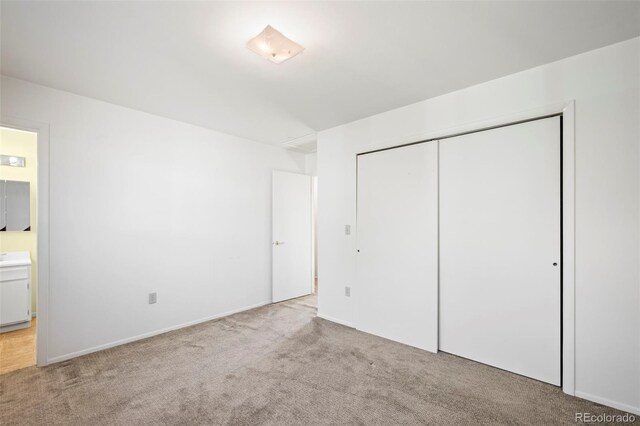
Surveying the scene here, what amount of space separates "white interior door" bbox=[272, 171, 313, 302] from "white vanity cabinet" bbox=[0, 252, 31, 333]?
292 centimetres

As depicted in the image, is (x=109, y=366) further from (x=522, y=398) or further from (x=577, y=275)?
(x=577, y=275)

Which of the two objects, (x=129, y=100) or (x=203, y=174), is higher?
(x=129, y=100)

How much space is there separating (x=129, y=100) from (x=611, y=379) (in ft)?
14.9

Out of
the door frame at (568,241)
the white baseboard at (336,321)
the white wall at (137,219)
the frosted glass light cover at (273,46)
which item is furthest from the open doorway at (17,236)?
the door frame at (568,241)

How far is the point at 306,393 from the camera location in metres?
2.14

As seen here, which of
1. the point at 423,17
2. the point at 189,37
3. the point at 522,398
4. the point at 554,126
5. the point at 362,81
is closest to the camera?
the point at 423,17

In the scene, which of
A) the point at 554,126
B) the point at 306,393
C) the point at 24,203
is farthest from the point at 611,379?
the point at 24,203

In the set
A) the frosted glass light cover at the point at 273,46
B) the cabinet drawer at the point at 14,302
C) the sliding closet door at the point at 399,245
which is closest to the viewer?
the frosted glass light cover at the point at 273,46

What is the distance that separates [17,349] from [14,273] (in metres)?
0.97

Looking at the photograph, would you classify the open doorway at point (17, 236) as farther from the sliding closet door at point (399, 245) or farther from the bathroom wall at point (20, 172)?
the sliding closet door at point (399, 245)

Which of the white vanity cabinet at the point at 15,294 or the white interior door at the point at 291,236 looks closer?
the white vanity cabinet at the point at 15,294

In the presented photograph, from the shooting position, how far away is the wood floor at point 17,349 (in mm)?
2579

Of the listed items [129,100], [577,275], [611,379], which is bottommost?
[611,379]

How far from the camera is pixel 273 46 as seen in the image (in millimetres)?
1932
